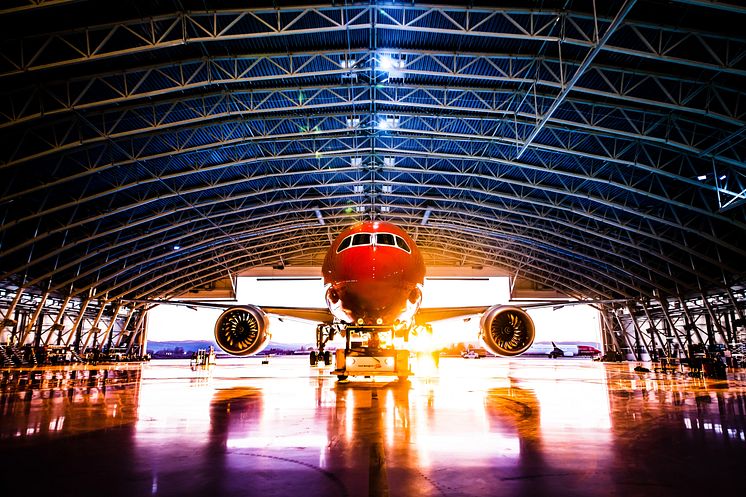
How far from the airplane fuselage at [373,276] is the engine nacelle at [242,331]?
11.7 feet

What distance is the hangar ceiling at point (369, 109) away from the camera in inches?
533

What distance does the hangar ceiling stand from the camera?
44.4ft

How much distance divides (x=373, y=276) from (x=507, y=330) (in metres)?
6.13

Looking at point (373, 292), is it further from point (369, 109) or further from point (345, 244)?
point (369, 109)

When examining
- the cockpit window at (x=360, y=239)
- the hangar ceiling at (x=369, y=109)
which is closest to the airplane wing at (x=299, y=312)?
the cockpit window at (x=360, y=239)

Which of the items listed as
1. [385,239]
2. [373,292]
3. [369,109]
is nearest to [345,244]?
[385,239]

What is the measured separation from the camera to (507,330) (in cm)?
1334

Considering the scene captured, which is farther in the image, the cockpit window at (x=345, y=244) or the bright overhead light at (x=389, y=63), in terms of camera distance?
the bright overhead light at (x=389, y=63)

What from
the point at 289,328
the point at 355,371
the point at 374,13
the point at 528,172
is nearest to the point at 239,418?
Answer: the point at 355,371

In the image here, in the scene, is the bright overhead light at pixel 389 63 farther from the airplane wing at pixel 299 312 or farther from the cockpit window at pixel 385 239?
the airplane wing at pixel 299 312

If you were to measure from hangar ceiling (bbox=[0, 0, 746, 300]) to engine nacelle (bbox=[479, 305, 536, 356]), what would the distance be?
7.92 m

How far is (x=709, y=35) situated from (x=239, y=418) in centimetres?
1639

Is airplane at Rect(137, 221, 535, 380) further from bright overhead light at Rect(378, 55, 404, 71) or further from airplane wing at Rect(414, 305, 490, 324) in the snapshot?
bright overhead light at Rect(378, 55, 404, 71)

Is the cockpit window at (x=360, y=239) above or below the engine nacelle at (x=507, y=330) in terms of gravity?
above
